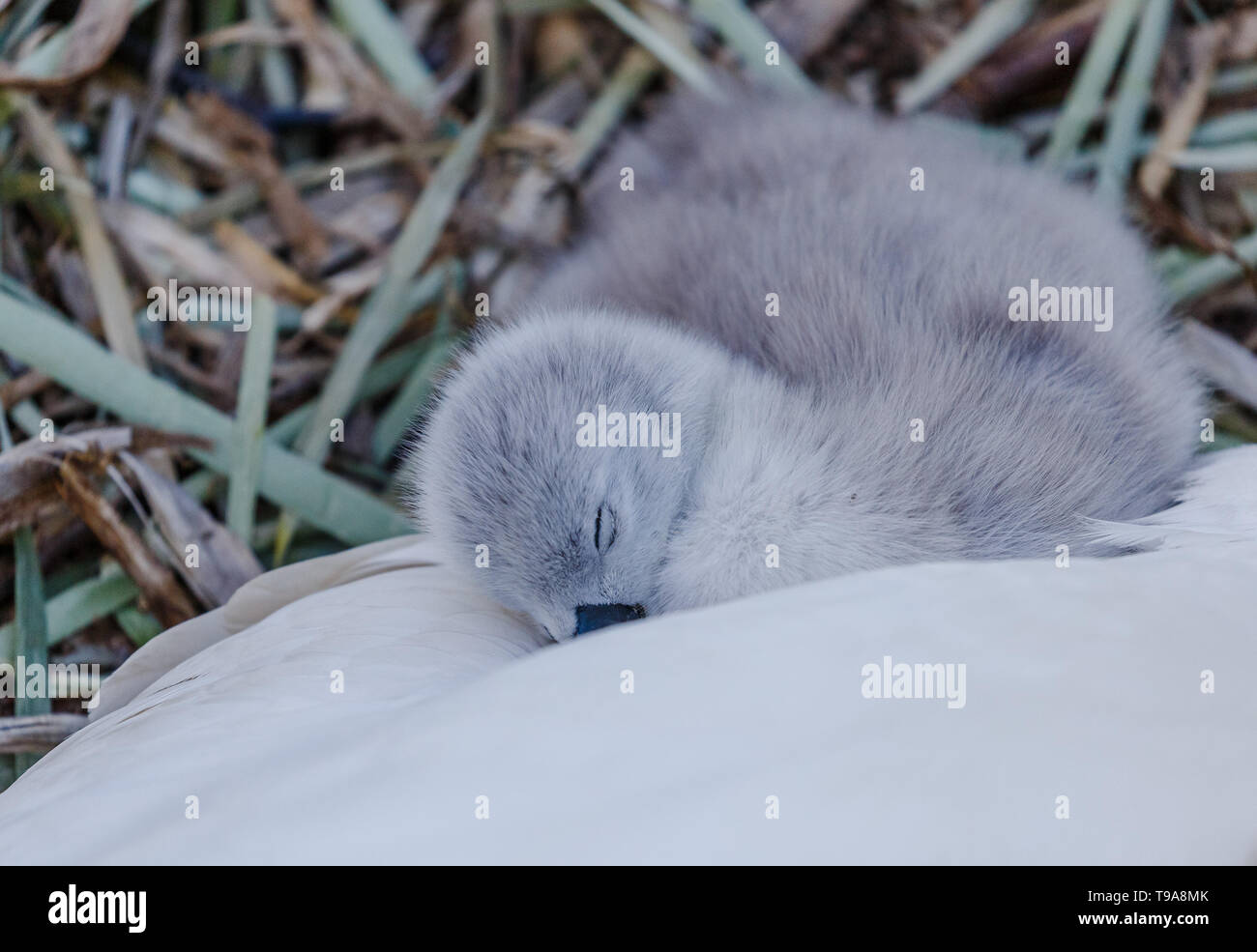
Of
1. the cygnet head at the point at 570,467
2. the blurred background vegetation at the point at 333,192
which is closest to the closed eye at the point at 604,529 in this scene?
the cygnet head at the point at 570,467

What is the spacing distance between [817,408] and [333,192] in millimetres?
857

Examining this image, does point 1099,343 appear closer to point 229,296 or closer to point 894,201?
point 894,201

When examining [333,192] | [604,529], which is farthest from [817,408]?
[333,192]

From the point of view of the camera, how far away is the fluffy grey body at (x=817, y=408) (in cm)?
102

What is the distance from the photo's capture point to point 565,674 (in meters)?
0.77

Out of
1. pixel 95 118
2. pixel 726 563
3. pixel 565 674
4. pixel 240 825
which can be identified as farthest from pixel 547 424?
pixel 95 118

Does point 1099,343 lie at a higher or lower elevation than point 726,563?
higher

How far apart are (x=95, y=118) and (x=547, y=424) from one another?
3.06 feet

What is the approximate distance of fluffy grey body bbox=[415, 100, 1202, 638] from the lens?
1.02 metres

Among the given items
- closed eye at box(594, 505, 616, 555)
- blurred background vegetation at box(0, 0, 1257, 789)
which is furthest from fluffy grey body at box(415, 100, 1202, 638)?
blurred background vegetation at box(0, 0, 1257, 789)

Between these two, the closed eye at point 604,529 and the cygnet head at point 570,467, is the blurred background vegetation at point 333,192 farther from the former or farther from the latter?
the closed eye at point 604,529

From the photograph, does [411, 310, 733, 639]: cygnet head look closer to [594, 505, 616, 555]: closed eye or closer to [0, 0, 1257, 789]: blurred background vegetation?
[594, 505, 616, 555]: closed eye
